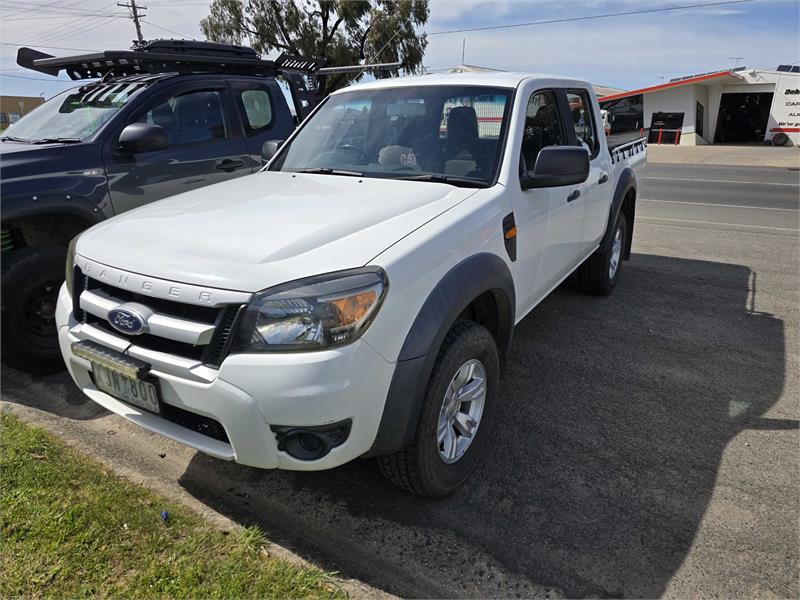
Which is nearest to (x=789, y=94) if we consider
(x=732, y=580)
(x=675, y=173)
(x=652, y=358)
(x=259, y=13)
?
(x=675, y=173)

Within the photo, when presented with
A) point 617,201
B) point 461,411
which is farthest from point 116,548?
point 617,201

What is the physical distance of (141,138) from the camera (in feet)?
13.0

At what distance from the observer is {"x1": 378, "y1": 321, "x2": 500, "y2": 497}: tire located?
2.26 meters

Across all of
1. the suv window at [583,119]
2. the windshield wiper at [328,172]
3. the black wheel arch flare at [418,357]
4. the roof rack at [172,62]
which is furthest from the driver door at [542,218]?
the roof rack at [172,62]

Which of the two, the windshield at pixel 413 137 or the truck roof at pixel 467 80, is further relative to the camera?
the truck roof at pixel 467 80

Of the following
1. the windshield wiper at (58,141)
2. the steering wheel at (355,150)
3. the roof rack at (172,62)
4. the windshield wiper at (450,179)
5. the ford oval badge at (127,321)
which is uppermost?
the roof rack at (172,62)

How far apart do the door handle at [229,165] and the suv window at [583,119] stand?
2.74 m

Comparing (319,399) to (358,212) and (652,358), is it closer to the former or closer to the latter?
(358,212)

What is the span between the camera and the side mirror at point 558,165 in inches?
112

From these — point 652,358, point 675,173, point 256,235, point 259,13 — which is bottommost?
point 675,173

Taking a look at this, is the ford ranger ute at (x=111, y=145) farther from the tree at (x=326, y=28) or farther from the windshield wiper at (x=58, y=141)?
the tree at (x=326, y=28)

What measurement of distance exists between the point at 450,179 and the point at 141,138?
93.5 inches

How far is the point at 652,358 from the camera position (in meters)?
4.08

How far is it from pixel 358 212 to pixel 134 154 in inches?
98.9
